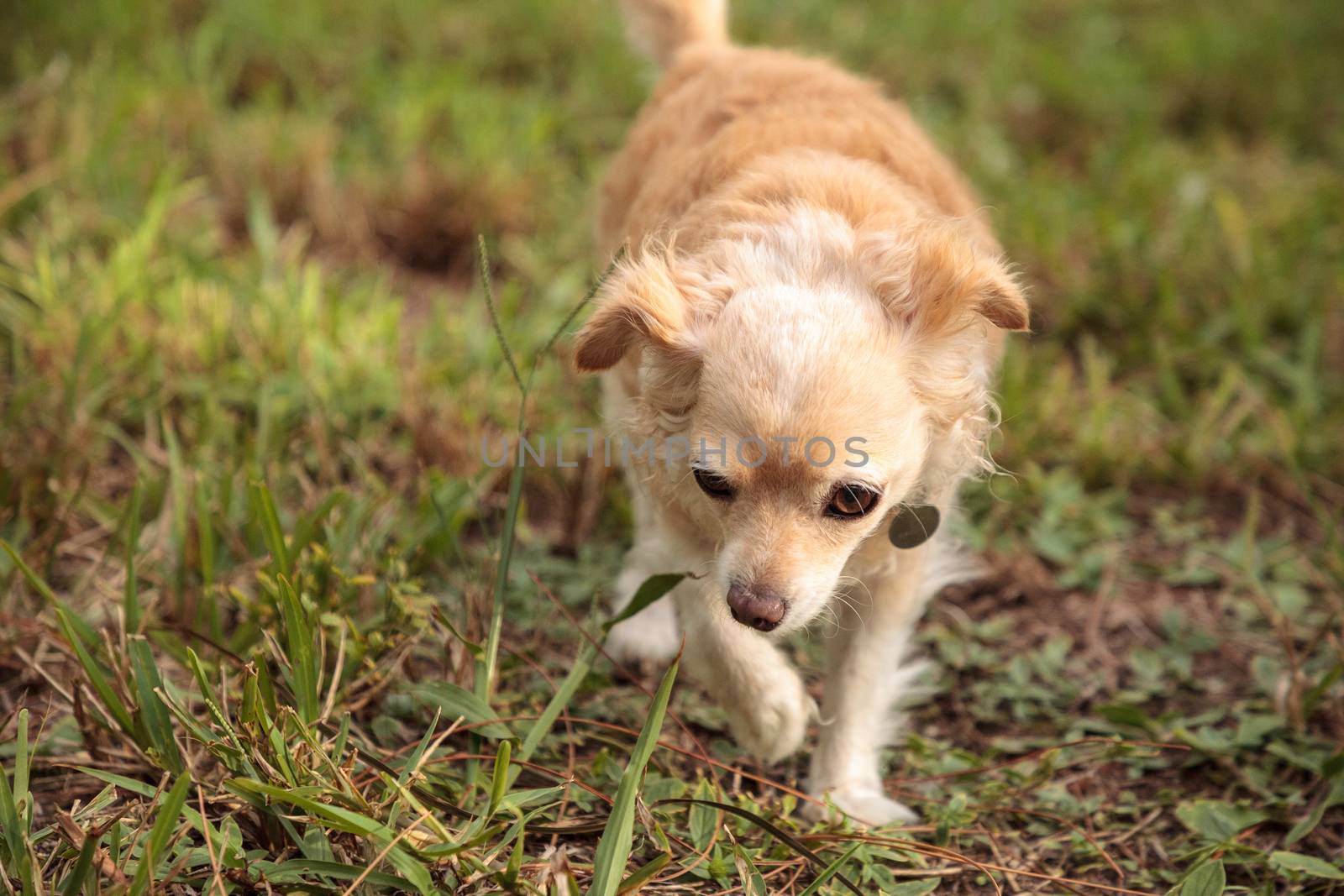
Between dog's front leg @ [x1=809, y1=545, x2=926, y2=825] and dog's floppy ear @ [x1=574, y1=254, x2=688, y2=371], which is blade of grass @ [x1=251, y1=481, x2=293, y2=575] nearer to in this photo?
dog's floppy ear @ [x1=574, y1=254, x2=688, y2=371]

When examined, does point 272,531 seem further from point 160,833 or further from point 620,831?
point 620,831

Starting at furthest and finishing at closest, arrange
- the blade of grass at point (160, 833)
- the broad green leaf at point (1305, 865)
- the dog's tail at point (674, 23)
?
the dog's tail at point (674, 23), the broad green leaf at point (1305, 865), the blade of grass at point (160, 833)

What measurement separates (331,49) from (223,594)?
4008mm

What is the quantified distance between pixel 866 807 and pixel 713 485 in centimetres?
94

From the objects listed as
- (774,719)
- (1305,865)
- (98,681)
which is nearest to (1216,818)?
(1305,865)

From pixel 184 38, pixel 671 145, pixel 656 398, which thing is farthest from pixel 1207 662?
pixel 184 38

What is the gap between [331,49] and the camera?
5957mm

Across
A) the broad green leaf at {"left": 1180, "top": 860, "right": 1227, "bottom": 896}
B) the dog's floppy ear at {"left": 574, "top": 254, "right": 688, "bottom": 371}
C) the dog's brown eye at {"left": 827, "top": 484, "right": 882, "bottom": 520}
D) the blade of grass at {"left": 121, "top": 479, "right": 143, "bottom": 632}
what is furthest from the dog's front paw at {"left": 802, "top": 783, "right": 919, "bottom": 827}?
the blade of grass at {"left": 121, "top": 479, "right": 143, "bottom": 632}

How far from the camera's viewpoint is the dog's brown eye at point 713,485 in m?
2.29

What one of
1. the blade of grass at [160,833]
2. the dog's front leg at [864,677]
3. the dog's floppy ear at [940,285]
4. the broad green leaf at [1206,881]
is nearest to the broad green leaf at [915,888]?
the dog's front leg at [864,677]

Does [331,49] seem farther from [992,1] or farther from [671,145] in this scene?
[992,1]

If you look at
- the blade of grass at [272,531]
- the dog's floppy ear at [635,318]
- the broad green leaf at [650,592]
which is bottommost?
the broad green leaf at [650,592]

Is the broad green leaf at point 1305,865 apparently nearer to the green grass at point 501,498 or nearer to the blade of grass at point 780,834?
the green grass at point 501,498

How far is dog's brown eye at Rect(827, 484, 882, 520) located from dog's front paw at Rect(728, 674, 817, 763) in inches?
19.6
